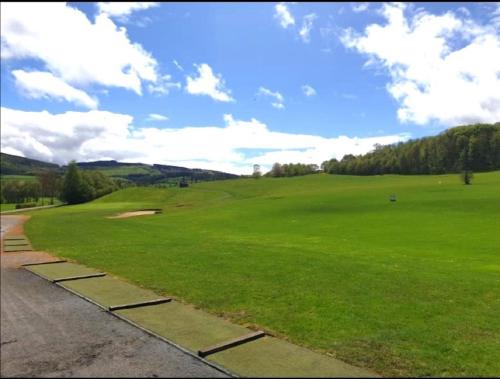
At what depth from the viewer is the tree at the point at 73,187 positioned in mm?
116750

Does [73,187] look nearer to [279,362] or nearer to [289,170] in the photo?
[289,170]

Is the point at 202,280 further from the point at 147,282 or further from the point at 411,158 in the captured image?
the point at 411,158

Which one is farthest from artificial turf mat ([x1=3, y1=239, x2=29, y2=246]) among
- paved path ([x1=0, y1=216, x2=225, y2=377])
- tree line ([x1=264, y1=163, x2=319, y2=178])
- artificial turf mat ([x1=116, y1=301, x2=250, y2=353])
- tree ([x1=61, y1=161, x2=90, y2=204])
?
tree line ([x1=264, y1=163, x2=319, y2=178])

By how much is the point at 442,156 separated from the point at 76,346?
136578 millimetres

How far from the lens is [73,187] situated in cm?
11694

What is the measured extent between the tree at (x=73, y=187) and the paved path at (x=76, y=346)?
11166 centimetres

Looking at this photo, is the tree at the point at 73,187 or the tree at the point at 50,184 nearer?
the tree at the point at 73,187

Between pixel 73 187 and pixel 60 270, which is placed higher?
pixel 73 187

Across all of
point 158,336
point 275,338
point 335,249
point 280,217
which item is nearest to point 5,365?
point 158,336

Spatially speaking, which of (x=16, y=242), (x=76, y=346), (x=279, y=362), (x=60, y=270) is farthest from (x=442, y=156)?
(x=76, y=346)

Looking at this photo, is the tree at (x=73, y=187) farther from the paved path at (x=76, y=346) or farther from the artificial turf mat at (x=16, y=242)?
the paved path at (x=76, y=346)

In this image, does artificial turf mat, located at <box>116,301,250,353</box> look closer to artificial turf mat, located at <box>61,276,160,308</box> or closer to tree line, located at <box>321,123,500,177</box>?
artificial turf mat, located at <box>61,276,160,308</box>

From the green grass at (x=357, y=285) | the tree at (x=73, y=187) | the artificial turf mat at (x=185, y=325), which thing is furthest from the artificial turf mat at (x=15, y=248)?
the tree at (x=73, y=187)

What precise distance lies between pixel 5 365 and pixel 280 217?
133ft
